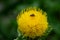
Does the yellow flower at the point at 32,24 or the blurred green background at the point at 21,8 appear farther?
the blurred green background at the point at 21,8

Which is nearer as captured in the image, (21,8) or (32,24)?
(32,24)

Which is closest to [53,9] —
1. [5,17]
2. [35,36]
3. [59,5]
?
[59,5]

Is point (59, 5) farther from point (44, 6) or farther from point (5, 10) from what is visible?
point (5, 10)

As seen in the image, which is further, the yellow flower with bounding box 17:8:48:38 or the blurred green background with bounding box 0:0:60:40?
the blurred green background with bounding box 0:0:60:40
